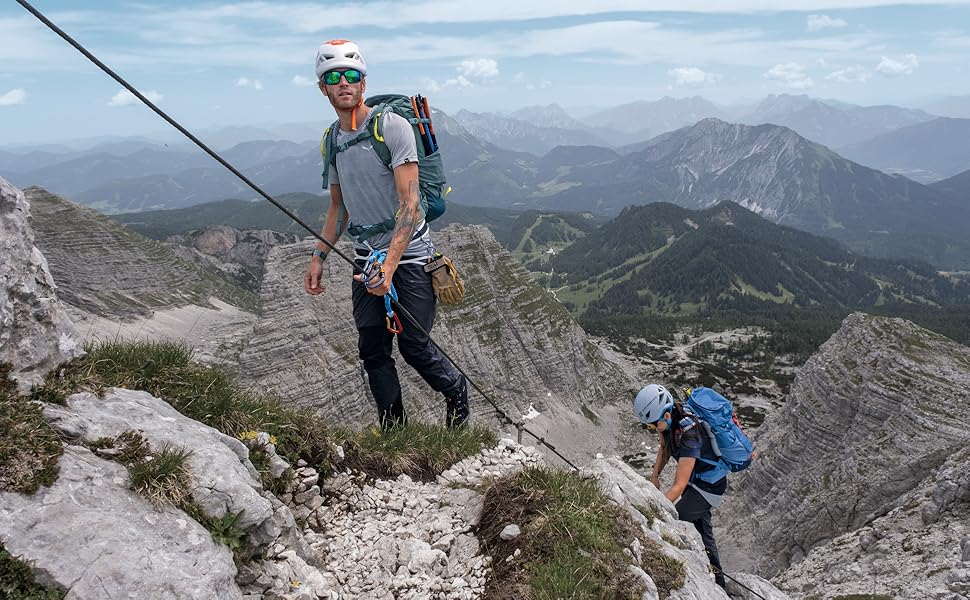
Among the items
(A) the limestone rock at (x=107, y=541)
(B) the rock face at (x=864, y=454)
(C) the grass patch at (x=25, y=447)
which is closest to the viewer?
(A) the limestone rock at (x=107, y=541)

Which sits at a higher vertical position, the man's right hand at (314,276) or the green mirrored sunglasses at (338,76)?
the green mirrored sunglasses at (338,76)

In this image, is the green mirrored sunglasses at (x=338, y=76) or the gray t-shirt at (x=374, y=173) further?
the gray t-shirt at (x=374, y=173)

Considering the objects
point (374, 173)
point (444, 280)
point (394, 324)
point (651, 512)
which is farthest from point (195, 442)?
point (651, 512)

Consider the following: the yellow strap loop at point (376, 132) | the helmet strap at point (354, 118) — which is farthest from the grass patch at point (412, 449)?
the helmet strap at point (354, 118)

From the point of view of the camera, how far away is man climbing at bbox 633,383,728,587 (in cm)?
989

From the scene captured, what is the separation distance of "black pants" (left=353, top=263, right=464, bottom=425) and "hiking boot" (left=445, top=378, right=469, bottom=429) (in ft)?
0.83

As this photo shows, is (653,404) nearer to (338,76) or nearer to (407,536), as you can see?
(407,536)

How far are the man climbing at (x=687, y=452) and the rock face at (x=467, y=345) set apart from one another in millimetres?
30464

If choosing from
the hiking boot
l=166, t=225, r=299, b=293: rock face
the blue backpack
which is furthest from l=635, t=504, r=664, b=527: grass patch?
l=166, t=225, r=299, b=293: rock face

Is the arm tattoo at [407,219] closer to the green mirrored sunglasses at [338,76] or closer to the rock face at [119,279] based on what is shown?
the green mirrored sunglasses at [338,76]

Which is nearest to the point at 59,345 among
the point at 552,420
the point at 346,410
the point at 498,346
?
the point at 346,410

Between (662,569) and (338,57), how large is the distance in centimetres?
754

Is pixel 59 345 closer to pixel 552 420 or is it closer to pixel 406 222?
pixel 406 222

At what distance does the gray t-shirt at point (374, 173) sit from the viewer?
6664 millimetres
